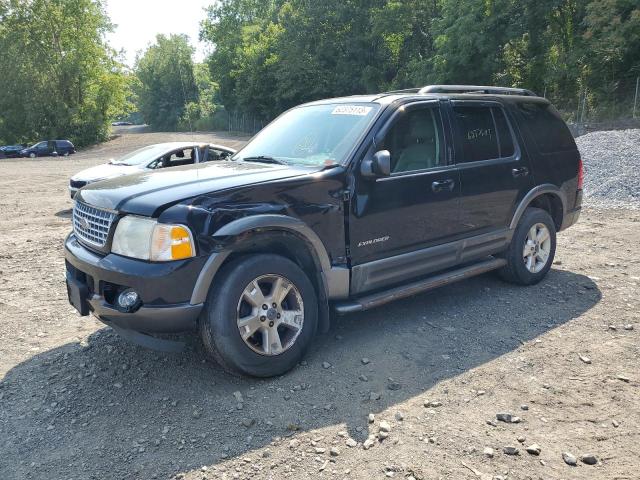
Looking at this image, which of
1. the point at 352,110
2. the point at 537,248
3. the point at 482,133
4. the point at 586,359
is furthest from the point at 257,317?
the point at 537,248

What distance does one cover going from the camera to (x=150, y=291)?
339cm

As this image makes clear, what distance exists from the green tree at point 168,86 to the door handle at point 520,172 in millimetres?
80302

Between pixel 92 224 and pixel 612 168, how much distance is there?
1235 centimetres

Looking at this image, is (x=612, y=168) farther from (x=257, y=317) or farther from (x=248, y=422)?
(x=248, y=422)

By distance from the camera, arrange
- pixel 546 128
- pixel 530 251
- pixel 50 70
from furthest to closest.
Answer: pixel 50 70, pixel 546 128, pixel 530 251

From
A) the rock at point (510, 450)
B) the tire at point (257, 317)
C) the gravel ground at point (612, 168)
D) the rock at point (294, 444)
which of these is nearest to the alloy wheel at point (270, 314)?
the tire at point (257, 317)

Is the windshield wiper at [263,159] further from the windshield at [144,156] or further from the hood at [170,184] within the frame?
the windshield at [144,156]

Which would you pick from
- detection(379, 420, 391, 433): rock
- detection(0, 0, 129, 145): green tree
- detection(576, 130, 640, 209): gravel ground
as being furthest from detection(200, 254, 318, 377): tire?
detection(0, 0, 129, 145): green tree

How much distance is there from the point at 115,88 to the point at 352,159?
52575 millimetres

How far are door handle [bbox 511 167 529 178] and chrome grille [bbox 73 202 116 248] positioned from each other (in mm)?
3773

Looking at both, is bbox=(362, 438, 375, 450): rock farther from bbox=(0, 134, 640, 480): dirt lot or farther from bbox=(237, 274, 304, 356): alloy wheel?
bbox=(237, 274, 304, 356): alloy wheel

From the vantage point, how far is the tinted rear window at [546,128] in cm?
573

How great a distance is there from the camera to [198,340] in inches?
177

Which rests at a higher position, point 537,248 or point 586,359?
point 537,248
